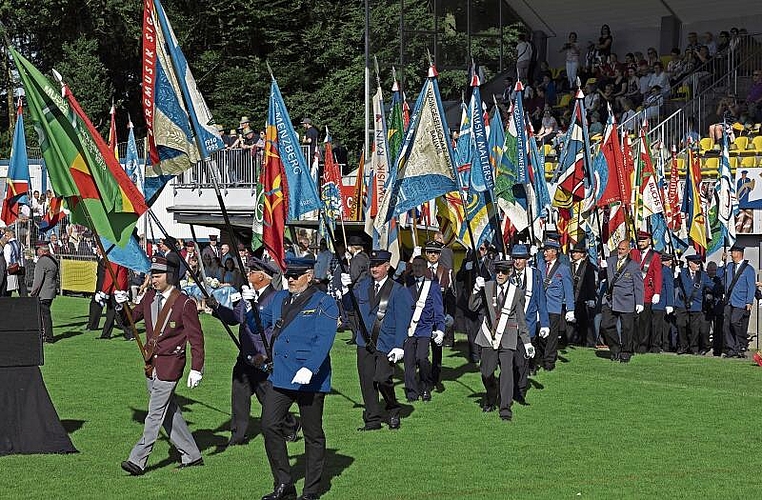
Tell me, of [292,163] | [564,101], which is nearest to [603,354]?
[292,163]

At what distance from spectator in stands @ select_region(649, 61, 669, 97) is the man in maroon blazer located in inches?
843

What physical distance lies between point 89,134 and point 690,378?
9.61 meters

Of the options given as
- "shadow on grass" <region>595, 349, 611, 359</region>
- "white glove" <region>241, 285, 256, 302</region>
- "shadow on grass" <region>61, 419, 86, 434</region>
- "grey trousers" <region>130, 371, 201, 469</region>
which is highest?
"white glove" <region>241, 285, 256, 302</region>

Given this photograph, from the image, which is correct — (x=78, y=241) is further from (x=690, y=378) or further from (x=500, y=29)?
(x=690, y=378)

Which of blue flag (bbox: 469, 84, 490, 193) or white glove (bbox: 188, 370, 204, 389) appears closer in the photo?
white glove (bbox: 188, 370, 204, 389)

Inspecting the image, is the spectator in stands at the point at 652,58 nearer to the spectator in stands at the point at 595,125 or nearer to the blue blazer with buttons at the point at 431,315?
the spectator in stands at the point at 595,125

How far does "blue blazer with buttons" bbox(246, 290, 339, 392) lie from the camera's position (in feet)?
33.8

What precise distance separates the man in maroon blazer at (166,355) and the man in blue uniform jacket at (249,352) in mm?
351

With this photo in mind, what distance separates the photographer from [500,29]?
38188 mm

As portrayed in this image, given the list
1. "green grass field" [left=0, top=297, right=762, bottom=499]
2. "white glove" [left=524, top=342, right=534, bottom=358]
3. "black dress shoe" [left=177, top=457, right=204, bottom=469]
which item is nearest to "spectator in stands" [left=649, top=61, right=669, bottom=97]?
"green grass field" [left=0, top=297, right=762, bottom=499]

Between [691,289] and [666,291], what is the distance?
0.53 m

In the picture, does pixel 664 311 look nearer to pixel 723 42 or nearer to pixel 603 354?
pixel 603 354

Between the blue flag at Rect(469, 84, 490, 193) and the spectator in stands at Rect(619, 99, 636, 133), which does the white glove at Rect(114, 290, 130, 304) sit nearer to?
the blue flag at Rect(469, 84, 490, 193)

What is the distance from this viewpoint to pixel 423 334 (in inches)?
623
